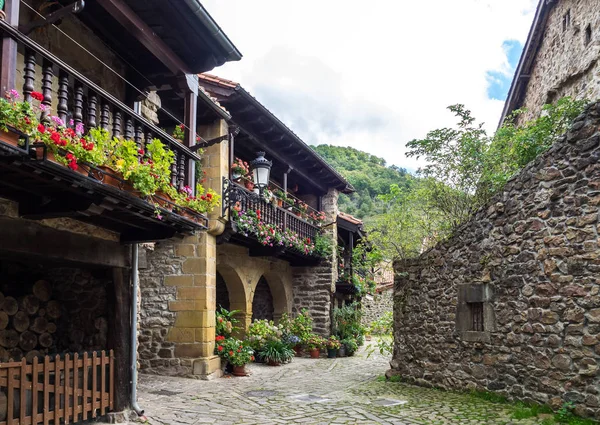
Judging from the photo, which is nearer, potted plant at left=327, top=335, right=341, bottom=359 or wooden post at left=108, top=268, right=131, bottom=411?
wooden post at left=108, top=268, right=131, bottom=411

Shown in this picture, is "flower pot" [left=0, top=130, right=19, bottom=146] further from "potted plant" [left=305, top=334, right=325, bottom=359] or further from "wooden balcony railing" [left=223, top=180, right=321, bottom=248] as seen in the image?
"potted plant" [left=305, top=334, right=325, bottom=359]

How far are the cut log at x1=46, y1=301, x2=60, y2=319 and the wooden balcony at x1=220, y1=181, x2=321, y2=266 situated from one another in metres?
3.87

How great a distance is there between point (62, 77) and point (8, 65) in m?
0.62

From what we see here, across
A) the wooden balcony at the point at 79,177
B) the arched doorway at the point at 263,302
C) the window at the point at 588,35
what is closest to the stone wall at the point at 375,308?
the arched doorway at the point at 263,302

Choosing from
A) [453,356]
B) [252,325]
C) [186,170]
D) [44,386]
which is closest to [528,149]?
[453,356]

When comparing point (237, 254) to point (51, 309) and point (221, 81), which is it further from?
point (51, 309)

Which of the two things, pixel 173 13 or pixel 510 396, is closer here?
pixel 173 13

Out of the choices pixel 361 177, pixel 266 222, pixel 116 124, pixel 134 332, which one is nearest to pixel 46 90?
pixel 116 124

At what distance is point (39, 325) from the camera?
691cm

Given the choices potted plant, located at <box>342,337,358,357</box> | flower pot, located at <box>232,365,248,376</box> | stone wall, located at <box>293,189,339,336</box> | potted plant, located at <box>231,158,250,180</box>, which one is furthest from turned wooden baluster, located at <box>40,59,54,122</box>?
potted plant, located at <box>342,337,358,357</box>

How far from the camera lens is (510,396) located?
7176 mm

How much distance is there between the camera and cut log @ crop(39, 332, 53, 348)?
693 cm

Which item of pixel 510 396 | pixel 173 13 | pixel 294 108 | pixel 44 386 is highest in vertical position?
pixel 294 108

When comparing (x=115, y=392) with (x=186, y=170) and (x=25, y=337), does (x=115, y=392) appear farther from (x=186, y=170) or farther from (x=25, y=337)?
(x=186, y=170)
